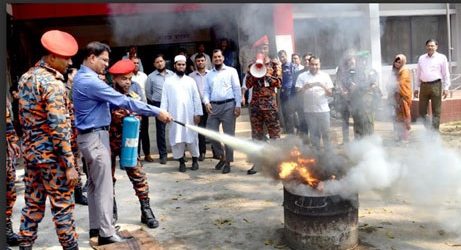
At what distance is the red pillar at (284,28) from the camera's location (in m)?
10.8

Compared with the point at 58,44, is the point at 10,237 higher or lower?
lower

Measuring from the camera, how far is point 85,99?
4.44m

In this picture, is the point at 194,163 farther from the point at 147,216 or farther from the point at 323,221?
the point at 323,221

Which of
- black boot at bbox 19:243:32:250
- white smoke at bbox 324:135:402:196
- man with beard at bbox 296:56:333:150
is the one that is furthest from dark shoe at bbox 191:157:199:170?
black boot at bbox 19:243:32:250

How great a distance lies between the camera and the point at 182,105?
26.1 ft

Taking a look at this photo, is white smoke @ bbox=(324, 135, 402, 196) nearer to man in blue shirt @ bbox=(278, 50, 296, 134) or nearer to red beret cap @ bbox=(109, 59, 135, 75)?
red beret cap @ bbox=(109, 59, 135, 75)

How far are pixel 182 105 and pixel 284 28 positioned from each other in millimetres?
4310

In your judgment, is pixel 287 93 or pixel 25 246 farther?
pixel 287 93

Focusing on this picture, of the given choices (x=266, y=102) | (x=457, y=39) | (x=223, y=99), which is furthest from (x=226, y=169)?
(x=457, y=39)

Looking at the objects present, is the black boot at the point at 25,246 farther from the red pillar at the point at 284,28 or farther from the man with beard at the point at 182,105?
the red pillar at the point at 284,28

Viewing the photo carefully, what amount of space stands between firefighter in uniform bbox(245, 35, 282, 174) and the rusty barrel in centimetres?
295

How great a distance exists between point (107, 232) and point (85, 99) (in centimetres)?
144

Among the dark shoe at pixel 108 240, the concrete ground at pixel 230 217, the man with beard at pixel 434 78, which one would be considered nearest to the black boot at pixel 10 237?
the concrete ground at pixel 230 217

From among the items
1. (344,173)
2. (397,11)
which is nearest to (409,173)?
(344,173)
